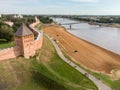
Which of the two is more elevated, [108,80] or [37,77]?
[37,77]

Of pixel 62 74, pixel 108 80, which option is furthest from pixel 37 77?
pixel 108 80

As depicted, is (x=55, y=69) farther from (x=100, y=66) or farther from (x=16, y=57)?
(x=100, y=66)

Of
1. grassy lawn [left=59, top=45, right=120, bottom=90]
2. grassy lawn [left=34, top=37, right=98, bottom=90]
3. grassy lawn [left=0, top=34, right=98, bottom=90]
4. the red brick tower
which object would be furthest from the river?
the red brick tower

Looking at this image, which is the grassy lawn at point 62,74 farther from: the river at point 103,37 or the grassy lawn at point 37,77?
the river at point 103,37

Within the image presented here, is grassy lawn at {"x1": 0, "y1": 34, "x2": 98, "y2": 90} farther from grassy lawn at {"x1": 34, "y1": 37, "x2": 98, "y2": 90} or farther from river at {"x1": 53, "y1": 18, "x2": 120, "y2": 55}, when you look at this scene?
river at {"x1": 53, "y1": 18, "x2": 120, "y2": 55}

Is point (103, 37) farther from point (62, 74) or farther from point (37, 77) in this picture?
point (37, 77)
